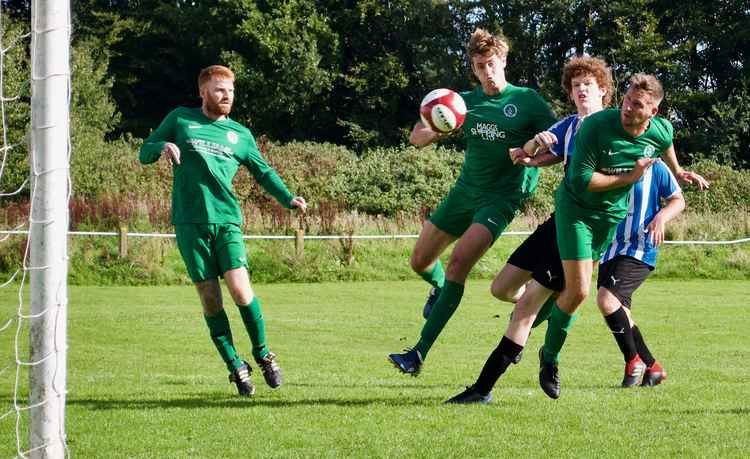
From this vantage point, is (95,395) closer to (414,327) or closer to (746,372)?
(746,372)

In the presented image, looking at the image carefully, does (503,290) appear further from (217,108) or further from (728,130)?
(728,130)

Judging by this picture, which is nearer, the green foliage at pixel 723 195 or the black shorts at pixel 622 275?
the black shorts at pixel 622 275

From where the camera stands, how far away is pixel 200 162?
759 centimetres

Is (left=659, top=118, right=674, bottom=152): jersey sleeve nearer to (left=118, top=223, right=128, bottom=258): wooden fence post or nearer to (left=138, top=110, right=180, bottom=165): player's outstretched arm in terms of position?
(left=138, top=110, right=180, bottom=165): player's outstretched arm

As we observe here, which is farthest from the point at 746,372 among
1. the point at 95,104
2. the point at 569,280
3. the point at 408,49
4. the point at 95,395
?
the point at 408,49

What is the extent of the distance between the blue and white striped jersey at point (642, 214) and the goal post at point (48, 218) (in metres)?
5.35

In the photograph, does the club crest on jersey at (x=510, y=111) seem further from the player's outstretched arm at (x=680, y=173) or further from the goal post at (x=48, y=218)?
the goal post at (x=48, y=218)

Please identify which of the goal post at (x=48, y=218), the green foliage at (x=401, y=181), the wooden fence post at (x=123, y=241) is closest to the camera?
the goal post at (x=48, y=218)

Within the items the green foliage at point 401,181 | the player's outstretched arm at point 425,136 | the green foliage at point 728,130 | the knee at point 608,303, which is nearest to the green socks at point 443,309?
the player's outstretched arm at point 425,136

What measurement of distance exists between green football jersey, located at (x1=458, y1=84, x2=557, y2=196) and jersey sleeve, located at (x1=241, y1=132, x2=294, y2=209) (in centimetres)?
141

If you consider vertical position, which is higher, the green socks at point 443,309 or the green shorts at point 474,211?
the green shorts at point 474,211

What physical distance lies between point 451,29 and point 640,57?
943 cm

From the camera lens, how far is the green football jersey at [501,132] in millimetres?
7938

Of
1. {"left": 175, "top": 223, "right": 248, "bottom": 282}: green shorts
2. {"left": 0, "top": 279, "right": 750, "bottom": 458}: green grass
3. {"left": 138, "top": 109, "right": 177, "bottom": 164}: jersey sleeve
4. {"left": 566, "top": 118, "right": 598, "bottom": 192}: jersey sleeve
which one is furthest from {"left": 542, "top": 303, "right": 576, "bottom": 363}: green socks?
{"left": 138, "top": 109, "right": 177, "bottom": 164}: jersey sleeve
